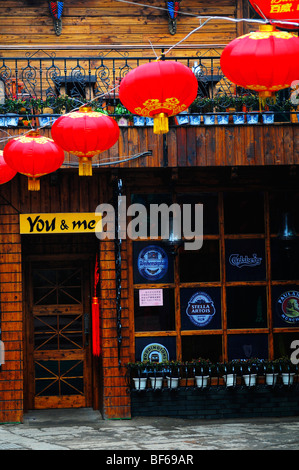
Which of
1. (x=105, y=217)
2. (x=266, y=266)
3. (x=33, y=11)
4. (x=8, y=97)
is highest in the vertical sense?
(x=33, y=11)

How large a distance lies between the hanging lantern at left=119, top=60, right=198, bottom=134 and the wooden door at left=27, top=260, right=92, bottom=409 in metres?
5.42

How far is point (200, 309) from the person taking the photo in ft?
42.2

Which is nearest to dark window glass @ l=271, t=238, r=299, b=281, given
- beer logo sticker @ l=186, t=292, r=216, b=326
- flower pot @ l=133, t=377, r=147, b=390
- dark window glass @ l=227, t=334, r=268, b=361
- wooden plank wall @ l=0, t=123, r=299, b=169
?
dark window glass @ l=227, t=334, r=268, b=361

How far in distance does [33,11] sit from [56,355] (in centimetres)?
665

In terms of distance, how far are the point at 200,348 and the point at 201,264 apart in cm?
141

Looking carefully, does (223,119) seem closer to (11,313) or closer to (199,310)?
(199,310)

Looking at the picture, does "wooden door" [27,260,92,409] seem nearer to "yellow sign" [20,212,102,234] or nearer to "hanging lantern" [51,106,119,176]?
"yellow sign" [20,212,102,234]

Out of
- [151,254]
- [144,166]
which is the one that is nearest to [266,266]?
[151,254]

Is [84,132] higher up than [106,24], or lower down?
lower down

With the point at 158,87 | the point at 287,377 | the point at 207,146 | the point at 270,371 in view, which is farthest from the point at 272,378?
the point at 158,87

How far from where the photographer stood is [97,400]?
13.5 metres

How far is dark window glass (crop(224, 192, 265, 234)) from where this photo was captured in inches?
511

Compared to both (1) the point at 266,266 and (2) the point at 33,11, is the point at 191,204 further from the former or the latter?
(2) the point at 33,11
